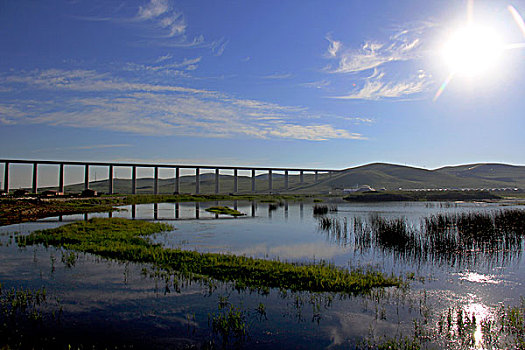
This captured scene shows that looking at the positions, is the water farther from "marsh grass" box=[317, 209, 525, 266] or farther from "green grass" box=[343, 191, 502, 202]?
"green grass" box=[343, 191, 502, 202]

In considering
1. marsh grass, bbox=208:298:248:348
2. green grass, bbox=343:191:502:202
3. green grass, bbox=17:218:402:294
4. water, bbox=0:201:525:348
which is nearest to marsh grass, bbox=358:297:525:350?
water, bbox=0:201:525:348

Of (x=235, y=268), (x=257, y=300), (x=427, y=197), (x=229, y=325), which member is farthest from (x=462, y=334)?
(x=427, y=197)

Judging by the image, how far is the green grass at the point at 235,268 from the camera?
47.2ft

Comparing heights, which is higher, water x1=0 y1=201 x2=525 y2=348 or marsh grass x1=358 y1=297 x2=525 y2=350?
water x1=0 y1=201 x2=525 y2=348

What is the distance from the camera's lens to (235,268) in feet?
53.7

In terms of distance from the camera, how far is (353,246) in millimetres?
24469

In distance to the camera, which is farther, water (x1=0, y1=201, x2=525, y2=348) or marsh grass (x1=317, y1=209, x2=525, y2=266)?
marsh grass (x1=317, y1=209, x2=525, y2=266)

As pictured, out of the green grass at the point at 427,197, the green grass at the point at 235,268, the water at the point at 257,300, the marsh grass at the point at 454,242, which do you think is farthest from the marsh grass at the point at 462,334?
the green grass at the point at 427,197

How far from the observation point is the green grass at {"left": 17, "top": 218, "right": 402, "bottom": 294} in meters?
14.4

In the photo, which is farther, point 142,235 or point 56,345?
point 142,235

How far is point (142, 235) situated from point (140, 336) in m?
19.2

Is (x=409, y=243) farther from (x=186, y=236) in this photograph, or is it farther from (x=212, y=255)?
(x=186, y=236)

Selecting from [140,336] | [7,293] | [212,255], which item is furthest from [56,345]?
[212,255]

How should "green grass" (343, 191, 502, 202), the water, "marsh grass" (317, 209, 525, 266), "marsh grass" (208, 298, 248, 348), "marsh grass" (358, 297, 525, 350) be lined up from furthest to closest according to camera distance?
"green grass" (343, 191, 502, 202) < "marsh grass" (317, 209, 525, 266) < the water < "marsh grass" (208, 298, 248, 348) < "marsh grass" (358, 297, 525, 350)
